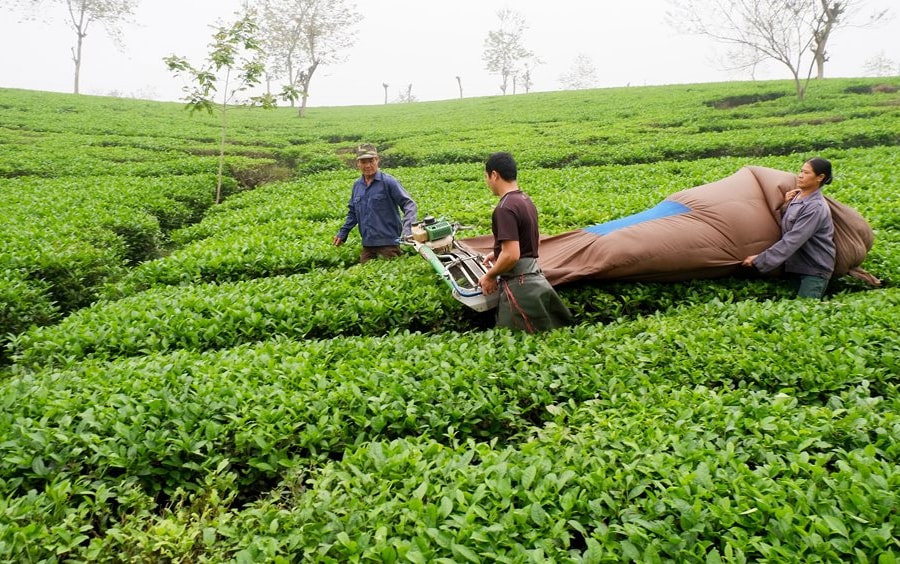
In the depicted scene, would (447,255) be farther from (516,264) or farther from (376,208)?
(376,208)

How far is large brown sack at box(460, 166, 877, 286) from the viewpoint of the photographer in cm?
581

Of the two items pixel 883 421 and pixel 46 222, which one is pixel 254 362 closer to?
pixel 883 421

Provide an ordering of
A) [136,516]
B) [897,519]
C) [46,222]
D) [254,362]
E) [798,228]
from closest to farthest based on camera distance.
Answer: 1. [897,519]
2. [136,516]
3. [254,362]
4. [798,228]
5. [46,222]

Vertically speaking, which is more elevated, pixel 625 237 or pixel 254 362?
pixel 625 237

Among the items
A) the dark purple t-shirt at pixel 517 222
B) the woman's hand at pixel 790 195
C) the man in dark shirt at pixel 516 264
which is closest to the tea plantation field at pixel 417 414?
the man in dark shirt at pixel 516 264

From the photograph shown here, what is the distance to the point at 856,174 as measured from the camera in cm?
1087

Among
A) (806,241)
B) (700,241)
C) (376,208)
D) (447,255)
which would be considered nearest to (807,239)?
(806,241)

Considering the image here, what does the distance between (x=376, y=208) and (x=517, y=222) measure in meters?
3.12

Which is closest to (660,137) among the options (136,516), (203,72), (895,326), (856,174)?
(856,174)

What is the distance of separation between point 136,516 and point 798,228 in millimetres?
6182

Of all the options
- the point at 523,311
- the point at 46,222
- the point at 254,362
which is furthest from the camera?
the point at 46,222

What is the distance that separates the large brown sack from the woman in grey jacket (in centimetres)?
20

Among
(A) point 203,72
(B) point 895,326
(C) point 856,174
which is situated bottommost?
(B) point 895,326

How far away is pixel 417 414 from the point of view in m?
3.87
